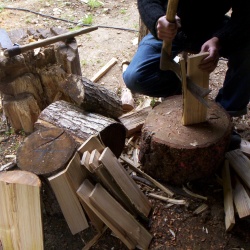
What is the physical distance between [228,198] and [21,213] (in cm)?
135

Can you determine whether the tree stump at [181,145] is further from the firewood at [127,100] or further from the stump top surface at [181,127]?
the firewood at [127,100]

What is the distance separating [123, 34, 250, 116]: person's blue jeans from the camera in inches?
105

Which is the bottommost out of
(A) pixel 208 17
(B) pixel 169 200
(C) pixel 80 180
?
(B) pixel 169 200

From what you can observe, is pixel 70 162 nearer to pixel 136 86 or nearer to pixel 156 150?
pixel 156 150

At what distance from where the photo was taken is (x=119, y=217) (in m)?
2.10

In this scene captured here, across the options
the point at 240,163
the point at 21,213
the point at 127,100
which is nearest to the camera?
the point at 21,213

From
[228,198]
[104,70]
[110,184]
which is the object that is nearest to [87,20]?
[104,70]

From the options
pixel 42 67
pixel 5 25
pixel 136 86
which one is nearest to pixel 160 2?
pixel 136 86

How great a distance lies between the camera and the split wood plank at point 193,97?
2.07m

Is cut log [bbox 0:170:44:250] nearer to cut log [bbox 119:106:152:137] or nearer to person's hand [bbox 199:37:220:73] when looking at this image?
cut log [bbox 119:106:152:137]

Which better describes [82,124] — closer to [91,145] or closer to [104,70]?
[91,145]

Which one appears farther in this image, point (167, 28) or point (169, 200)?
point (169, 200)

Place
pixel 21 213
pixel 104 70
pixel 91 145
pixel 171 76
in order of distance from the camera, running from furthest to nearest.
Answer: pixel 104 70, pixel 171 76, pixel 91 145, pixel 21 213

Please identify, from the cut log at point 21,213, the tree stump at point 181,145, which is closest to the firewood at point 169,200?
the tree stump at point 181,145
